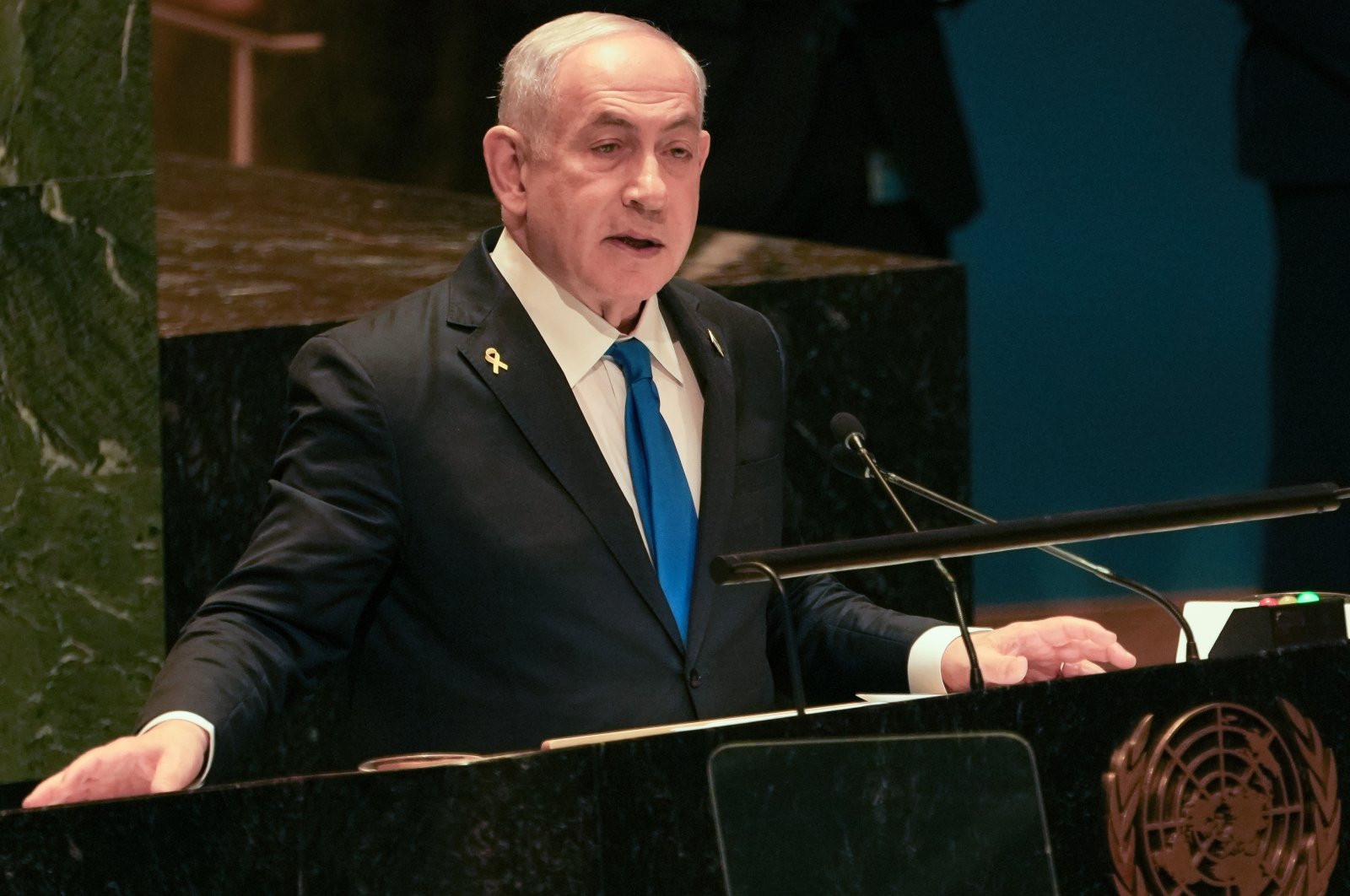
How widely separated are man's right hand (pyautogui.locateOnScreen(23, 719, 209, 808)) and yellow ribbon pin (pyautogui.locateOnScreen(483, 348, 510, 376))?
64 cm

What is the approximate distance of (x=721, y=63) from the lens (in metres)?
4.51

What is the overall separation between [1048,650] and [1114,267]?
139 inches

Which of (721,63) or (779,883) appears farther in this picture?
(721,63)

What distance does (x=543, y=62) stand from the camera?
7.74 feet

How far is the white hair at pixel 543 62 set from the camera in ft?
7.70

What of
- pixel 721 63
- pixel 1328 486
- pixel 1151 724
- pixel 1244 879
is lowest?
pixel 1244 879

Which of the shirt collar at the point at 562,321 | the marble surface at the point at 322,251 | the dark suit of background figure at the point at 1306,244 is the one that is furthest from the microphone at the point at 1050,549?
the dark suit of background figure at the point at 1306,244

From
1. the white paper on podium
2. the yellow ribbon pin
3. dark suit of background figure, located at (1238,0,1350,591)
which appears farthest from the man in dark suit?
dark suit of background figure, located at (1238,0,1350,591)

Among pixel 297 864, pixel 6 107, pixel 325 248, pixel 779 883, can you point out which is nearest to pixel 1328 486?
pixel 779 883

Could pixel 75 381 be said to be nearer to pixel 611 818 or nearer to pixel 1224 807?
pixel 611 818

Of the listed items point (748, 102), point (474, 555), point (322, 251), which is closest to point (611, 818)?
point (474, 555)

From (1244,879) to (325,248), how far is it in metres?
2.42

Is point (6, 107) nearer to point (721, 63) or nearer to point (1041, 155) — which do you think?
point (721, 63)

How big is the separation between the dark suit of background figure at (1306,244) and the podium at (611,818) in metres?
2.99
